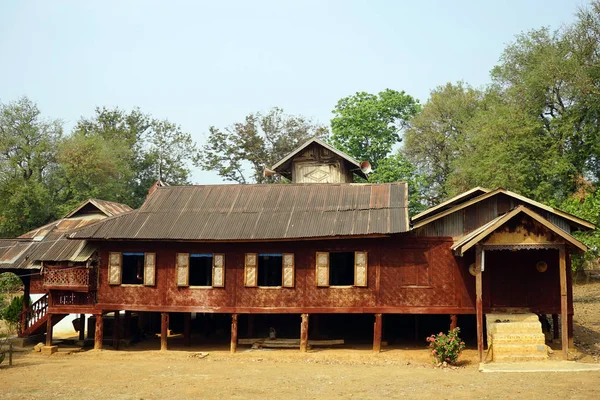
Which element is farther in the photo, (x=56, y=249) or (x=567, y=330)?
(x=56, y=249)

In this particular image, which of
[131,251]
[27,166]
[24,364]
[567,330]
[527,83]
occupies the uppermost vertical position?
[527,83]

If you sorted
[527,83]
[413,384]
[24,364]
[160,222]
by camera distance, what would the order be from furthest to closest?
[527,83], [160,222], [24,364], [413,384]

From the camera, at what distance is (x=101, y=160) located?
163 feet

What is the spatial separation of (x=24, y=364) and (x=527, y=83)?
107ft

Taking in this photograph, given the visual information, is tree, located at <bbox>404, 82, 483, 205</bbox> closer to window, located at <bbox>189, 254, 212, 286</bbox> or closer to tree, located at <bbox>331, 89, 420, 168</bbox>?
tree, located at <bbox>331, 89, 420, 168</bbox>

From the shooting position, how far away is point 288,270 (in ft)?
74.5

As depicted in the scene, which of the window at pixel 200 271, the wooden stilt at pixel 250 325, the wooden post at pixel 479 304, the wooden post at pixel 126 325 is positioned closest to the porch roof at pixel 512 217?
the wooden post at pixel 479 304

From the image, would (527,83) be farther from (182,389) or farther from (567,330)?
(182,389)

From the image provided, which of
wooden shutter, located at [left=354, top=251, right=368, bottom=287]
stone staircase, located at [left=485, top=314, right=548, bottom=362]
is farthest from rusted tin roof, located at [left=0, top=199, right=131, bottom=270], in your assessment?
stone staircase, located at [left=485, top=314, right=548, bottom=362]

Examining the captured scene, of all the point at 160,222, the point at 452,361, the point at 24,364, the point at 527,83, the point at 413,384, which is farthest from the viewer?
the point at 527,83

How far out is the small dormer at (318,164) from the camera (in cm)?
3247

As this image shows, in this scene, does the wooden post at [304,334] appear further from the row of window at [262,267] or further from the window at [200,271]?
the window at [200,271]

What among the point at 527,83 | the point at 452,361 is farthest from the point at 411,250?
the point at 527,83

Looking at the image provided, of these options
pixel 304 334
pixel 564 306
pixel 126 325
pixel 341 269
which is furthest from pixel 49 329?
pixel 564 306
